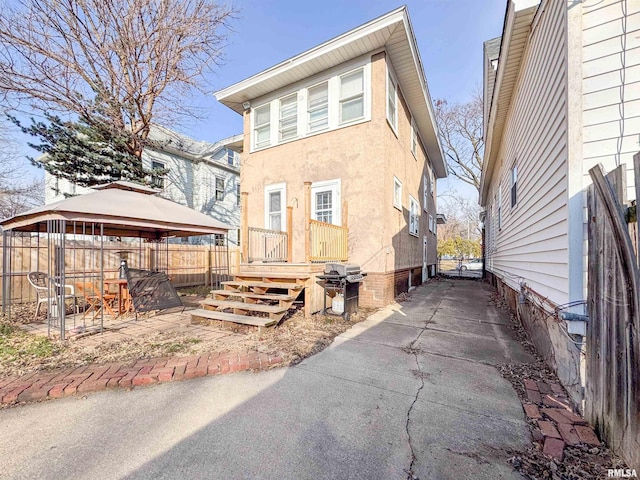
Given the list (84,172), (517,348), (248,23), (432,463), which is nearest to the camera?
(432,463)

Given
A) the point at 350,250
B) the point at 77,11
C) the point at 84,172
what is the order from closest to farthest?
the point at 350,250
the point at 77,11
the point at 84,172

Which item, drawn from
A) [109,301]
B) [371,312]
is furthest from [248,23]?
[371,312]

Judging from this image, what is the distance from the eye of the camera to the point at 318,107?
825 centimetres

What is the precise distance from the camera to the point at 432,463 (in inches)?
74.8

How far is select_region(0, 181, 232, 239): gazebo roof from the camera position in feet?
14.0

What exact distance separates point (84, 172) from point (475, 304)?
14.9 m

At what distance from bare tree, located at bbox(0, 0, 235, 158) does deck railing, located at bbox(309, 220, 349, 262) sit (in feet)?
29.1

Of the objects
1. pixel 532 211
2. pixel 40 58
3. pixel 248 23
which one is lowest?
pixel 532 211

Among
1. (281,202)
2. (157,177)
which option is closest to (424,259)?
(281,202)

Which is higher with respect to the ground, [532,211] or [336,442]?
[532,211]

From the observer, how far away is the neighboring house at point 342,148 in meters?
7.09

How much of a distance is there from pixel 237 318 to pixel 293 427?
9.55 ft

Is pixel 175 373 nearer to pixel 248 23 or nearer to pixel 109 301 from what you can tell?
pixel 109 301

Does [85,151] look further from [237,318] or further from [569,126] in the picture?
[569,126]
